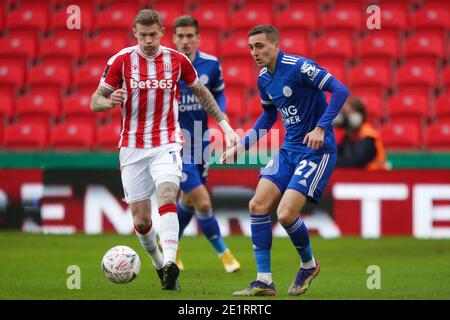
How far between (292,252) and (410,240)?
2015 millimetres

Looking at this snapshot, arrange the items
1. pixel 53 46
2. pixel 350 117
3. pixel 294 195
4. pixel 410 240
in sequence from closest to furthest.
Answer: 1. pixel 294 195
2. pixel 410 240
3. pixel 350 117
4. pixel 53 46

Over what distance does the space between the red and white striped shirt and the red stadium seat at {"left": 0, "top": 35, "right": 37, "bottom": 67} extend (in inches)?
392

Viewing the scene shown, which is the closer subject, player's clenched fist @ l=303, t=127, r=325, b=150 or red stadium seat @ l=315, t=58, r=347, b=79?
player's clenched fist @ l=303, t=127, r=325, b=150

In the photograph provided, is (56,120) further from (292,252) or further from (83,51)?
(292,252)

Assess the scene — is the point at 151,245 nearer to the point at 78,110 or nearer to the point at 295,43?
the point at 78,110

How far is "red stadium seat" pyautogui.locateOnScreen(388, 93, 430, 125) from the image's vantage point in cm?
1512

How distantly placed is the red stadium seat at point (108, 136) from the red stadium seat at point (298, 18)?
154 inches

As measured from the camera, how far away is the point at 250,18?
17.4m

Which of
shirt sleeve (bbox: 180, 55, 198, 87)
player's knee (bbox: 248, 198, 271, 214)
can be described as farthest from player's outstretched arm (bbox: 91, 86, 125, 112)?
player's knee (bbox: 248, 198, 271, 214)

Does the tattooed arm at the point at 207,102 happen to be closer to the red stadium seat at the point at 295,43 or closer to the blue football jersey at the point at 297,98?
the blue football jersey at the point at 297,98

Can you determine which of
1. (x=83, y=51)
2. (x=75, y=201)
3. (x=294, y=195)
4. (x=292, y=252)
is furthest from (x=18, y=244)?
(x=83, y=51)

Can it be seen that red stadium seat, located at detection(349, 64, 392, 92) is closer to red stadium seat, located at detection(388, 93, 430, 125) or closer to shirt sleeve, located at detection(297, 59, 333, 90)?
red stadium seat, located at detection(388, 93, 430, 125)

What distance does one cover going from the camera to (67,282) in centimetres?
813

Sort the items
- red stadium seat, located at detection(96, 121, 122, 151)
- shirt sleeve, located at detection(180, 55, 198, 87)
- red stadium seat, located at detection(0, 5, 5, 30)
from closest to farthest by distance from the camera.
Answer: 1. shirt sleeve, located at detection(180, 55, 198, 87)
2. red stadium seat, located at detection(96, 121, 122, 151)
3. red stadium seat, located at detection(0, 5, 5, 30)
